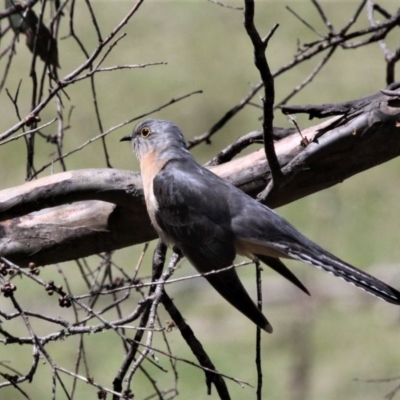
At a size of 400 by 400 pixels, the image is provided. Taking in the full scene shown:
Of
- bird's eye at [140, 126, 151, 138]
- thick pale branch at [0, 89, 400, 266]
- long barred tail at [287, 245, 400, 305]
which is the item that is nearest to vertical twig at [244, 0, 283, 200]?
thick pale branch at [0, 89, 400, 266]

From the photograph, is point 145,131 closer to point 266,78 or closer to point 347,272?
point 347,272

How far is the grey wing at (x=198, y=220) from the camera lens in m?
4.33

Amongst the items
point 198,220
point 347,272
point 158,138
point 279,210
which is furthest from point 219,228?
point 279,210

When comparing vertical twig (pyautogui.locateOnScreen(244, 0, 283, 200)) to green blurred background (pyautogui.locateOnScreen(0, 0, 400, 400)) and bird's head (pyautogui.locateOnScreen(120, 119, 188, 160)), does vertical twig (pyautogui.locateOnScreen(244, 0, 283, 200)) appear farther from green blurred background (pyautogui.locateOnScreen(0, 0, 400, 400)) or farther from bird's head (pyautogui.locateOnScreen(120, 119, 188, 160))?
green blurred background (pyautogui.locateOnScreen(0, 0, 400, 400))

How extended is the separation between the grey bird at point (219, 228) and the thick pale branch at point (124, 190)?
10cm

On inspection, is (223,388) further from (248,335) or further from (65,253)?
(248,335)

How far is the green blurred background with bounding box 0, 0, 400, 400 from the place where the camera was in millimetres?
7855

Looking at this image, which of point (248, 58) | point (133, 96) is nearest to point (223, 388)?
point (133, 96)

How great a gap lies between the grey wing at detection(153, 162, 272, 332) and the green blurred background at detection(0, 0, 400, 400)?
4.12 feet

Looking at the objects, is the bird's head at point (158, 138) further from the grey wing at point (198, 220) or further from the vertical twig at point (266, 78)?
the vertical twig at point (266, 78)

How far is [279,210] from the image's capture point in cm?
1042

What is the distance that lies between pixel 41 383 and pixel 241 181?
13.6ft

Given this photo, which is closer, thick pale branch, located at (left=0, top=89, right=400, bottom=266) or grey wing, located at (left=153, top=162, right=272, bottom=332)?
thick pale branch, located at (left=0, top=89, right=400, bottom=266)

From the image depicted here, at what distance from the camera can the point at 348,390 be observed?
305 inches
